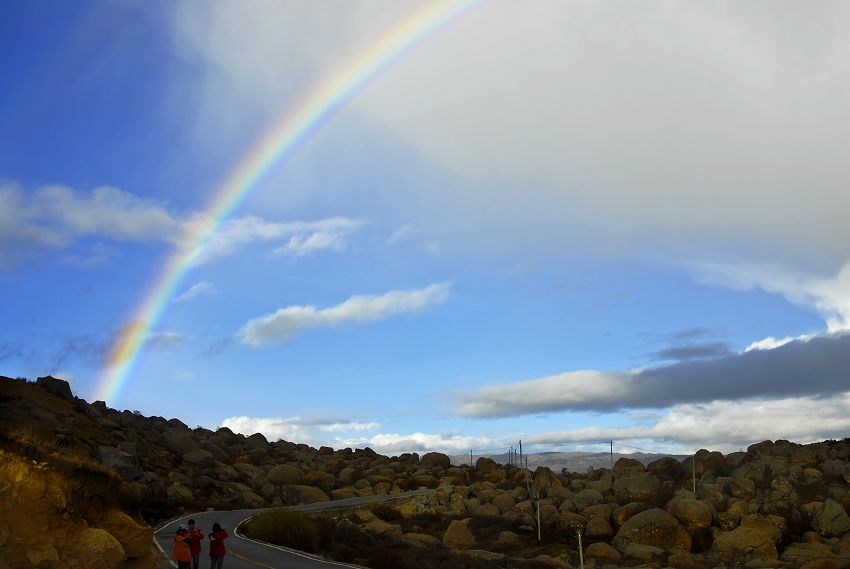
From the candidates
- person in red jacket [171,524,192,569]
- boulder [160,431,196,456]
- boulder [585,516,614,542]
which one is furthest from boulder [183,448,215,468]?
person in red jacket [171,524,192,569]

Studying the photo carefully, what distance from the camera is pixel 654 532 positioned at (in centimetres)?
4272

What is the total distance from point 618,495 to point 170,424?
6158 cm

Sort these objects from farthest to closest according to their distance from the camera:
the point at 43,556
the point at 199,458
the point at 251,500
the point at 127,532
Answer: the point at 199,458 < the point at 251,500 < the point at 127,532 < the point at 43,556

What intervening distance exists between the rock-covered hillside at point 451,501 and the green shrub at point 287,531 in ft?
9.45

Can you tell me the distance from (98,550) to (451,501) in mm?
44949

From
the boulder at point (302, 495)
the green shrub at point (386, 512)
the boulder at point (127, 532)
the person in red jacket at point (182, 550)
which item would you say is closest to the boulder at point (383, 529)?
the green shrub at point (386, 512)

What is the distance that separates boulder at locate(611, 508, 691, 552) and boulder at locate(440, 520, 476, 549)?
832 centimetres

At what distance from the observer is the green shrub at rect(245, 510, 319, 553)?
3316cm

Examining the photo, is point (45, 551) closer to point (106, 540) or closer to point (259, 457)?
point (106, 540)

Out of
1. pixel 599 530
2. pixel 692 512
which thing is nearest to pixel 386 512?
pixel 599 530

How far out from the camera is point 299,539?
3331cm

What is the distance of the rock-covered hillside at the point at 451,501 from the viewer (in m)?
14.7

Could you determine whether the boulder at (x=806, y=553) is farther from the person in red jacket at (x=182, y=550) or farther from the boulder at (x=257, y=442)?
the boulder at (x=257, y=442)

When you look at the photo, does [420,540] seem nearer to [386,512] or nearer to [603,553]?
[603,553]
